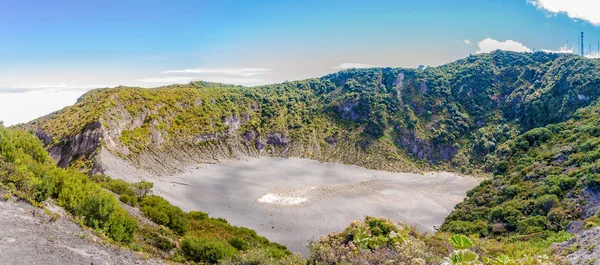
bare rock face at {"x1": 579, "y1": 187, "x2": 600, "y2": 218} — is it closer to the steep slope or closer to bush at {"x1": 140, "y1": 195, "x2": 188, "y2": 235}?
bush at {"x1": 140, "y1": 195, "x2": 188, "y2": 235}

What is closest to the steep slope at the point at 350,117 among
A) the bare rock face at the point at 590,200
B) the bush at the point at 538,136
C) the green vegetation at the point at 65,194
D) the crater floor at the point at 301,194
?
the crater floor at the point at 301,194

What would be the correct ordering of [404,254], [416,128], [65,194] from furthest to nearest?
[416,128], [65,194], [404,254]

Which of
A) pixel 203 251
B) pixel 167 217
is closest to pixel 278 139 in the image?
pixel 167 217

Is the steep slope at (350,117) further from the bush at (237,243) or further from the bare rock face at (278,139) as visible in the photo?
the bush at (237,243)

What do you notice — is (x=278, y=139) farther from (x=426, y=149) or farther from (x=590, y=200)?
(x=590, y=200)

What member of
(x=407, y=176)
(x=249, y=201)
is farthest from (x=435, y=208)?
(x=249, y=201)

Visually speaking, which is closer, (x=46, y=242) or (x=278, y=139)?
(x=46, y=242)
